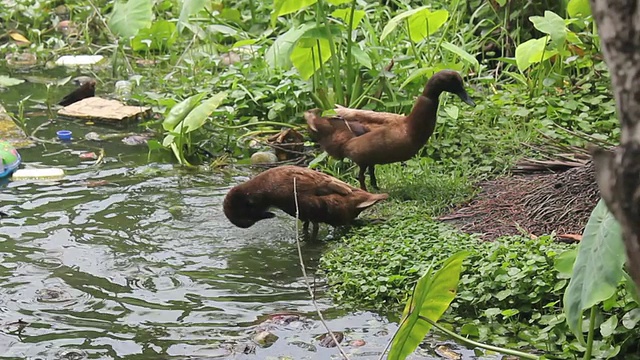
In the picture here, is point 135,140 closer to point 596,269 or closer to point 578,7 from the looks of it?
point 578,7

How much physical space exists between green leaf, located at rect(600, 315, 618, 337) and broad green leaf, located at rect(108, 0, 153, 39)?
4823 mm

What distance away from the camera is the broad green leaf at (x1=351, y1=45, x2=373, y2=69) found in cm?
700

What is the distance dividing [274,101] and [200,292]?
3.05 m

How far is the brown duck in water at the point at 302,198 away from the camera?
5.68 meters

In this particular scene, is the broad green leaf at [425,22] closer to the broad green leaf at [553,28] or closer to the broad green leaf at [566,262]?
the broad green leaf at [553,28]

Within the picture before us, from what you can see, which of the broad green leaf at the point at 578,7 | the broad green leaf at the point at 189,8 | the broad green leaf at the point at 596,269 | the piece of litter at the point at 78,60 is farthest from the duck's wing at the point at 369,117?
the piece of litter at the point at 78,60

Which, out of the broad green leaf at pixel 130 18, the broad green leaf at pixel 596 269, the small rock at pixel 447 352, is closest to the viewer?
the broad green leaf at pixel 596 269

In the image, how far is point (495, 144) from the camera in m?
6.76

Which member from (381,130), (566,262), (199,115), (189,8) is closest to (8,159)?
(199,115)

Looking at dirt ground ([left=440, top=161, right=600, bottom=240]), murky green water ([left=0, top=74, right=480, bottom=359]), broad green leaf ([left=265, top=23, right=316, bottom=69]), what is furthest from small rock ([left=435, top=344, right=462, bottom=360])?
broad green leaf ([left=265, top=23, right=316, bottom=69])

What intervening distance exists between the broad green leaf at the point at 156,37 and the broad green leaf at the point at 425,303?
21.7ft

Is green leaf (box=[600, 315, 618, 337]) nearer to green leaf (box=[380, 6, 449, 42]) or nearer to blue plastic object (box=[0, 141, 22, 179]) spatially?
green leaf (box=[380, 6, 449, 42])

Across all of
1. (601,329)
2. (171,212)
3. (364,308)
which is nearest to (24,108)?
(171,212)

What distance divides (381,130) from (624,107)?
4.62 metres
